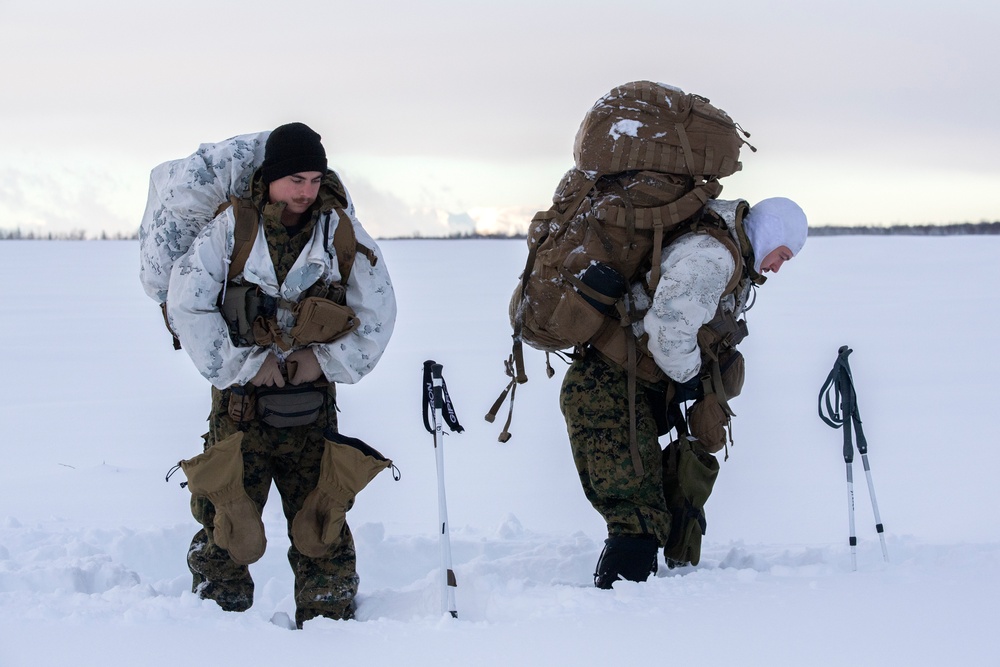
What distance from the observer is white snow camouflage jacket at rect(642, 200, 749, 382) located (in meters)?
3.94

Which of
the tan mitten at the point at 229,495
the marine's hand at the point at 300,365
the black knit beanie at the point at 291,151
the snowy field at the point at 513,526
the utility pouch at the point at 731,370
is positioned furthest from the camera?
the utility pouch at the point at 731,370

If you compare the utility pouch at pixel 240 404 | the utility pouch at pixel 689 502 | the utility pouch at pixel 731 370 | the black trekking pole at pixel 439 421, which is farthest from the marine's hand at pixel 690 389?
the utility pouch at pixel 240 404

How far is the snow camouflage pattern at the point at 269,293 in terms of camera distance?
3775mm

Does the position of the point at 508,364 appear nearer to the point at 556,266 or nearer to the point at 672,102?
the point at 556,266

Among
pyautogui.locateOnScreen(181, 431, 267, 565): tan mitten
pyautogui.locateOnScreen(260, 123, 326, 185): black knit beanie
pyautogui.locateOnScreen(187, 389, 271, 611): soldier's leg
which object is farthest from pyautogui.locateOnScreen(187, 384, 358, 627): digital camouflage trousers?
pyautogui.locateOnScreen(260, 123, 326, 185): black knit beanie

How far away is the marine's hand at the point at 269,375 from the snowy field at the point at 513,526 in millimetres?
826

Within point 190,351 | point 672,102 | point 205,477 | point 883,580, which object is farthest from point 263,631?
point 672,102

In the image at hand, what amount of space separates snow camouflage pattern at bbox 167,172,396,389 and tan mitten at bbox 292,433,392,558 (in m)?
0.29

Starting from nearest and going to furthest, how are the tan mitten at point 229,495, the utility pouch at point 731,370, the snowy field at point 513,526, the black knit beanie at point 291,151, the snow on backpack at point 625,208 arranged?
the snowy field at point 513,526 < the black knit beanie at point 291,151 < the tan mitten at point 229,495 < the snow on backpack at point 625,208 < the utility pouch at point 731,370

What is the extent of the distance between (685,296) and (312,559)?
1.88 metres

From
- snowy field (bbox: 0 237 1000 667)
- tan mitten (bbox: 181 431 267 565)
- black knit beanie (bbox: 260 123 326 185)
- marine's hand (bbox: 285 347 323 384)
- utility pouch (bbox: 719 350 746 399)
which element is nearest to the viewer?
snowy field (bbox: 0 237 1000 667)

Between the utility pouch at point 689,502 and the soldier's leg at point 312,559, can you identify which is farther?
the utility pouch at point 689,502

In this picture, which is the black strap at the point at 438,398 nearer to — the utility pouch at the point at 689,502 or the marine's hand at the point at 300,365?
the marine's hand at the point at 300,365

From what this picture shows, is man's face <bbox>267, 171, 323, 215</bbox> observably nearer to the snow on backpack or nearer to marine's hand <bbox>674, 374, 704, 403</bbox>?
the snow on backpack
